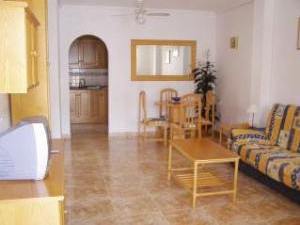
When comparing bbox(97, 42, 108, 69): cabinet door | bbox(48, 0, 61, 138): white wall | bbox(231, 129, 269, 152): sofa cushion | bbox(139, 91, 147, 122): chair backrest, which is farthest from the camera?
bbox(97, 42, 108, 69): cabinet door

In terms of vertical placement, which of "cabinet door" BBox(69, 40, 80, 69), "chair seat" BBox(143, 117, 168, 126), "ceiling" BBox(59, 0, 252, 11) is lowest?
"chair seat" BBox(143, 117, 168, 126)

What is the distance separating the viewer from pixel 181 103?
220 inches

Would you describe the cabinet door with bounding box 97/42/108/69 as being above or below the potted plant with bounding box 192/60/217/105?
above

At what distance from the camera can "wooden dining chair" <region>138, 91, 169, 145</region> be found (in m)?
5.92

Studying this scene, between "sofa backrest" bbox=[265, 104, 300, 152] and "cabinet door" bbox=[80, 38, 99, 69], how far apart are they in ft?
15.8

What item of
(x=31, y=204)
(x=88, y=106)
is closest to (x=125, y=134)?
(x=88, y=106)

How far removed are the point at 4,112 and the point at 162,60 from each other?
169 inches

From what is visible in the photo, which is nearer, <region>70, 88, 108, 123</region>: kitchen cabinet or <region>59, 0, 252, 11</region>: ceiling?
<region>59, 0, 252, 11</region>: ceiling

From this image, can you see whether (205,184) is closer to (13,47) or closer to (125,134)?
(13,47)

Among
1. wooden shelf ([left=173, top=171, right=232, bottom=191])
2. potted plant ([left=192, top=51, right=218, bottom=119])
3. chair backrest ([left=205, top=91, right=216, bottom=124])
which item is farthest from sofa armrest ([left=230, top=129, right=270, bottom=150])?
potted plant ([left=192, top=51, right=218, bottom=119])

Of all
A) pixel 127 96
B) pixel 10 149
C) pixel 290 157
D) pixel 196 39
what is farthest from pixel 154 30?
pixel 10 149

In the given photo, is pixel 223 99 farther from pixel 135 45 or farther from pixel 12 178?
pixel 12 178

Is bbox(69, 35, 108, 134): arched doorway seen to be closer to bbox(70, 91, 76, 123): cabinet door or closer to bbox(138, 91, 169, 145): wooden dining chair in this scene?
bbox(70, 91, 76, 123): cabinet door

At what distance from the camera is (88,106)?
25.8ft
